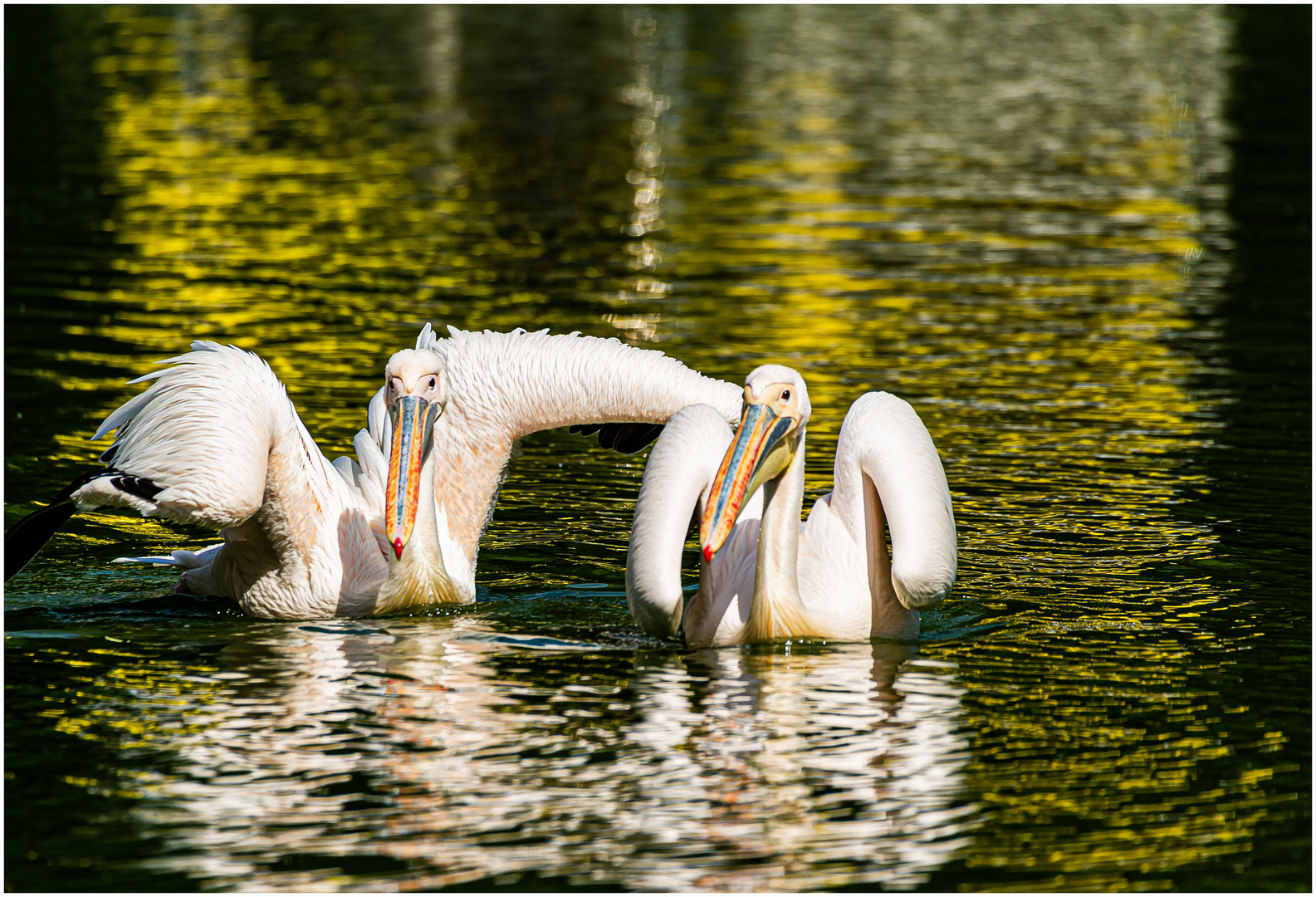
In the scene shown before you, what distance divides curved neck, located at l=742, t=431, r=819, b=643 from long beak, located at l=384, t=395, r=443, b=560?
1.48 m

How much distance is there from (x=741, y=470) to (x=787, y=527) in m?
0.42

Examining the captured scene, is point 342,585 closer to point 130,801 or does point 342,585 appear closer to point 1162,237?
point 130,801

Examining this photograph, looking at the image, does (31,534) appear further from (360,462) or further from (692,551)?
(692,551)

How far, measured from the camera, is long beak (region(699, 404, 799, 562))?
6898 mm

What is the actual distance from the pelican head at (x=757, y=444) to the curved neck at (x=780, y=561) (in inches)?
3.2

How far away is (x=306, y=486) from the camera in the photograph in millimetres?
7930

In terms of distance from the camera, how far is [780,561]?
730cm

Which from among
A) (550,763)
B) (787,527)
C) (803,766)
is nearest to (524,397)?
(787,527)

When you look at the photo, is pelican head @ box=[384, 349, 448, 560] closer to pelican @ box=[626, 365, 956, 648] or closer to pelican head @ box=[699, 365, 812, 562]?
pelican @ box=[626, 365, 956, 648]

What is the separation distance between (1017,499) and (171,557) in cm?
450

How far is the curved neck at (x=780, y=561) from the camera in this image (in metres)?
7.28

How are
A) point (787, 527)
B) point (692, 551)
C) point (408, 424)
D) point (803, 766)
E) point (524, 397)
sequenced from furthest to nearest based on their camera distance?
point (692, 551) < point (524, 397) < point (408, 424) < point (787, 527) < point (803, 766)

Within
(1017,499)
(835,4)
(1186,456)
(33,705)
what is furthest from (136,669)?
(835,4)

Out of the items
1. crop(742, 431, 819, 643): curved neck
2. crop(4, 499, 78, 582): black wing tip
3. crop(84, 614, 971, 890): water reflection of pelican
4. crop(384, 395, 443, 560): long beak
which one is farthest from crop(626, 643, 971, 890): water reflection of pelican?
crop(4, 499, 78, 582): black wing tip
